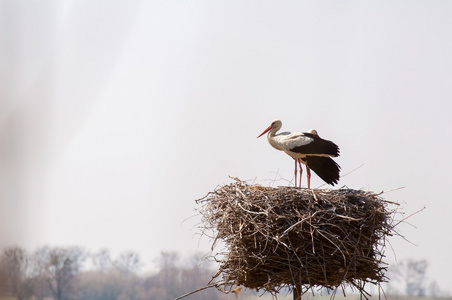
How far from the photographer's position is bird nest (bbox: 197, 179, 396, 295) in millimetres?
4637

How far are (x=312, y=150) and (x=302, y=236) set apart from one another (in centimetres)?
147

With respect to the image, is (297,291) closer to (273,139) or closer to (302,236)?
(302,236)

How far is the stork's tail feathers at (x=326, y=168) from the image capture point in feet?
19.6

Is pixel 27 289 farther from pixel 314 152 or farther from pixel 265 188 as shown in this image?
pixel 314 152

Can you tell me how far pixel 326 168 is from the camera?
19.7 ft

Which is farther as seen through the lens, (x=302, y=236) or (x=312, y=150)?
(x=312, y=150)

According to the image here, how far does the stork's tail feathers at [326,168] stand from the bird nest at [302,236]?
94 centimetres

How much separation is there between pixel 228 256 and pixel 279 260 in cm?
53

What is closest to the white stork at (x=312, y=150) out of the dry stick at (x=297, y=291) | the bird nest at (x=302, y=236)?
the bird nest at (x=302, y=236)

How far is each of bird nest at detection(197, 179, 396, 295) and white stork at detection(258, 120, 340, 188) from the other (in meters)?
0.89

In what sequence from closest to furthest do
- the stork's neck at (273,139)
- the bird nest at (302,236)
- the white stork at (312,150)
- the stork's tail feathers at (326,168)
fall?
the bird nest at (302,236) < the white stork at (312,150) < the stork's tail feathers at (326,168) < the stork's neck at (273,139)

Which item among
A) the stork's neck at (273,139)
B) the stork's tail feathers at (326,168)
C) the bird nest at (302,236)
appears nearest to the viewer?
the bird nest at (302,236)

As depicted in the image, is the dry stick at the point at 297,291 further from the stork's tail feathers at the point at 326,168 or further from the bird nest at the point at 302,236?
the stork's tail feathers at the point at 326,168

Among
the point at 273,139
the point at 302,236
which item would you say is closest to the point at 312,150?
the point at 273,139
